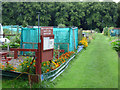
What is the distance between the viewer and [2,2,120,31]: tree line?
178 feet

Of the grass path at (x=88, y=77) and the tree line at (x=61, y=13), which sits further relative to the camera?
the tree line at (x=61, y=13)

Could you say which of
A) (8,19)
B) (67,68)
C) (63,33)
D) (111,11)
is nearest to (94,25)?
(111,11)

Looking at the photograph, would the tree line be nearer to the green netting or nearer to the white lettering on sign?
the green netting

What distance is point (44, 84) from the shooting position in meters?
7.38

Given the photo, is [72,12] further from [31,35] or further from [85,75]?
[85,75]

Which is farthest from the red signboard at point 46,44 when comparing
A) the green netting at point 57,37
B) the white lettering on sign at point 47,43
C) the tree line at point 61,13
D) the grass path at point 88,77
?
the tree line at point 61,13

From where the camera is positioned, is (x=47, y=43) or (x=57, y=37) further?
(x=57, y=37)

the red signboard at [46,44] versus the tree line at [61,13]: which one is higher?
the tree line at [61,13]

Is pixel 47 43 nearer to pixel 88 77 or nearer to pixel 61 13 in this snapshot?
pixel 88 77

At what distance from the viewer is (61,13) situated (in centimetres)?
5528

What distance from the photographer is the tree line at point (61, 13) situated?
5422 centimetres

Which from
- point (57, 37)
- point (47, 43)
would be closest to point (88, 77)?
point (47, 43)

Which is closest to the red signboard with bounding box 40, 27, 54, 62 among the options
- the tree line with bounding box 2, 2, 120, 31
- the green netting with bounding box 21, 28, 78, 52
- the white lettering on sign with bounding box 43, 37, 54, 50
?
the white lettering on sign with bounding box 43, 37, 54, 50

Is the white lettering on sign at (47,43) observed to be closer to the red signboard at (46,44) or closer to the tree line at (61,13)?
the red signboard at (46,44)
